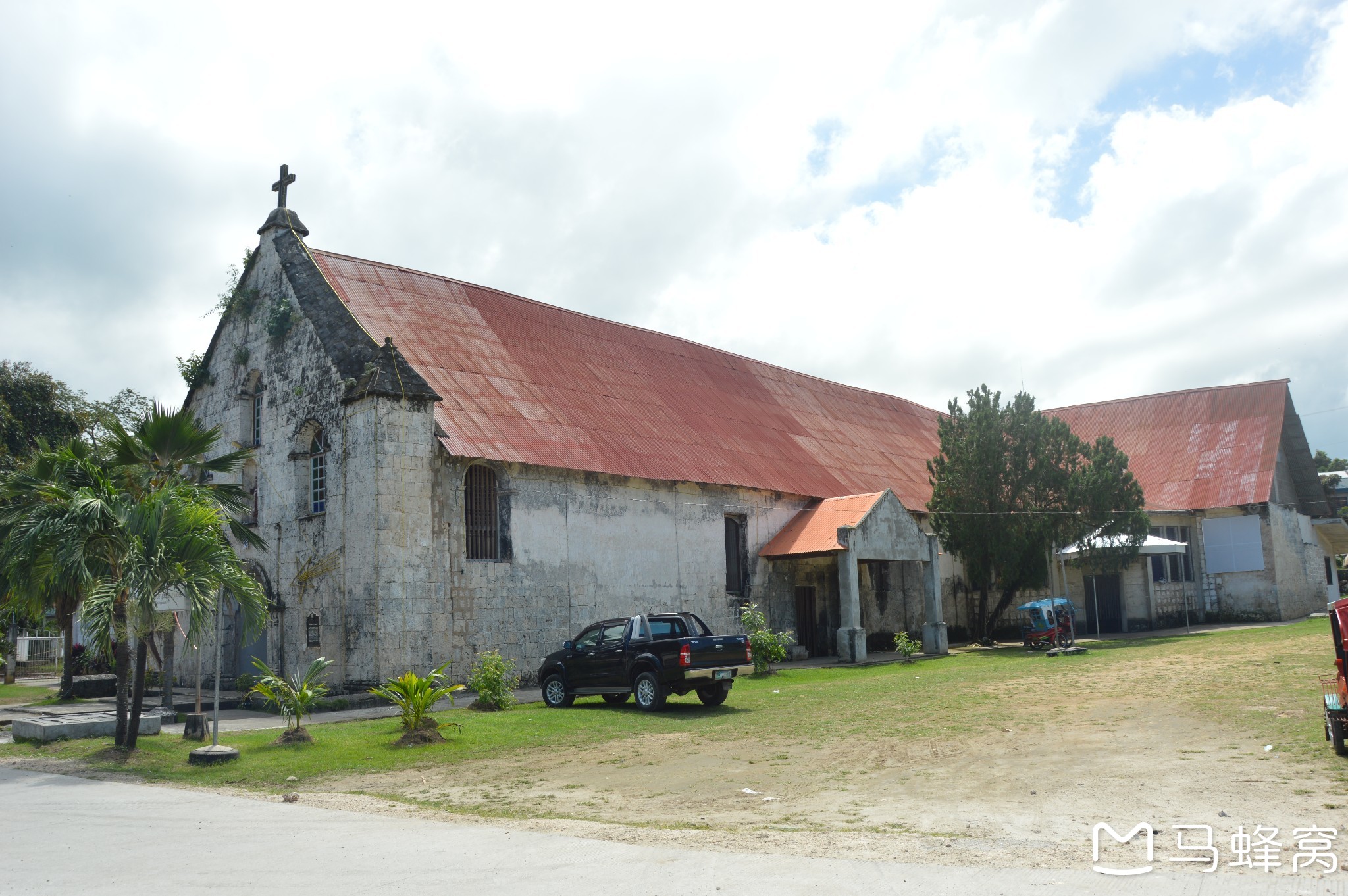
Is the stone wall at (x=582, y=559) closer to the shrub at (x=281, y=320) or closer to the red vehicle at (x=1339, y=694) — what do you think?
the shrub at (x=281, y=320)

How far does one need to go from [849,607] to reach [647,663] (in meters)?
11.4

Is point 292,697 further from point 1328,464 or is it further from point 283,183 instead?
point 1328,464

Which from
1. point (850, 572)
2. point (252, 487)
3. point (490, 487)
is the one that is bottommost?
point (850, 572)

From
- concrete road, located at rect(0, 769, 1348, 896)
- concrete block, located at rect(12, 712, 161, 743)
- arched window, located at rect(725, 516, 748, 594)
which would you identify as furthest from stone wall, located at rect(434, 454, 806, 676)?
concrete road, located at rect(0, 769, 1348, 896)

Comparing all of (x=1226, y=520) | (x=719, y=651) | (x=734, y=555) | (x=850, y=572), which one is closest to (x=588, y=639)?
(x=719, y=651)

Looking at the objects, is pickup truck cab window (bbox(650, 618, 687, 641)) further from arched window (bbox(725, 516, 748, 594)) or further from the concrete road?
arched window (bbox(725, 516, 748, 594))

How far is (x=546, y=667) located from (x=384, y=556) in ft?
12.4

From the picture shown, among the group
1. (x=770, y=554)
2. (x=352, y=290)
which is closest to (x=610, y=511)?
(x=770, y=554)

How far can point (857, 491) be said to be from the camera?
105 ft

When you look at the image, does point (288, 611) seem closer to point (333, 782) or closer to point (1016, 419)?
point (333, 782)

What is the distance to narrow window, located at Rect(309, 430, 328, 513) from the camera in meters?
21.5

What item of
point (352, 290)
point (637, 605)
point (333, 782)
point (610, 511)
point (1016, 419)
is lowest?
point (333, 782)

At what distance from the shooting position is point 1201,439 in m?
41.0
